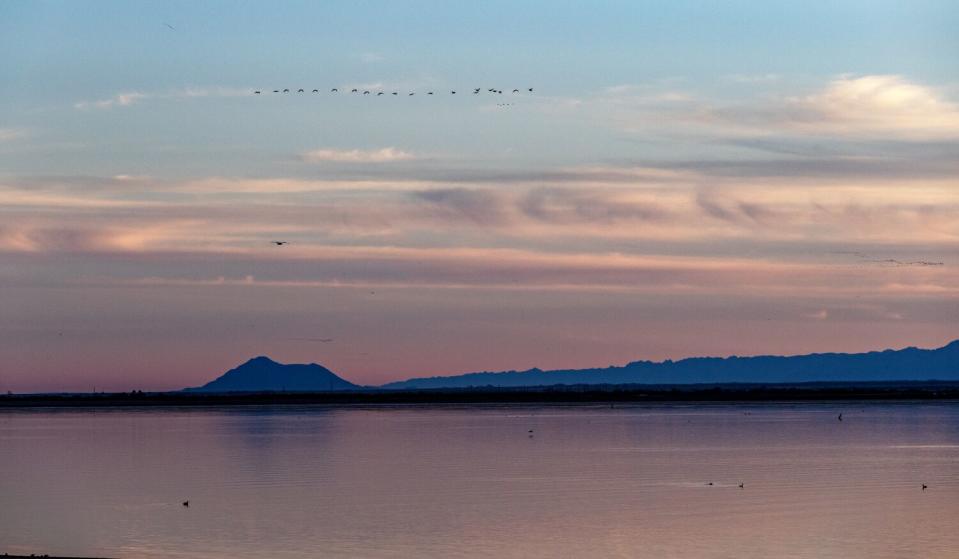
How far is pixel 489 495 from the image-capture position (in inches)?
1679

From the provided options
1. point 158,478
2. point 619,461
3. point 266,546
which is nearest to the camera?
point 266,546

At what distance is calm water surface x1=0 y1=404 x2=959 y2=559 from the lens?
109 feet

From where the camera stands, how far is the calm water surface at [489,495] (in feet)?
109

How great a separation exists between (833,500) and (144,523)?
1814 centimetres

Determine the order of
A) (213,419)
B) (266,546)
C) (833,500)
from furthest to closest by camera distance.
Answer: (213,419), (833,500), (266,546)

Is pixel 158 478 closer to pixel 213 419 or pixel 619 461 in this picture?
pixel 619 461

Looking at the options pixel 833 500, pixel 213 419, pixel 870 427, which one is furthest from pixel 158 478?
pixel 213 419

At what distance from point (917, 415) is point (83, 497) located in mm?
72462

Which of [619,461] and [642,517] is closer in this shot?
[642,517]

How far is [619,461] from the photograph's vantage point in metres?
54.9

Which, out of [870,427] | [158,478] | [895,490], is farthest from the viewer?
[870,427]

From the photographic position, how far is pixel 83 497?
145 feet

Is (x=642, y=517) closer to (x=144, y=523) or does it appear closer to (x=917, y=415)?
(x=144, y=523)

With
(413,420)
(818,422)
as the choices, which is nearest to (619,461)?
(818,422)
